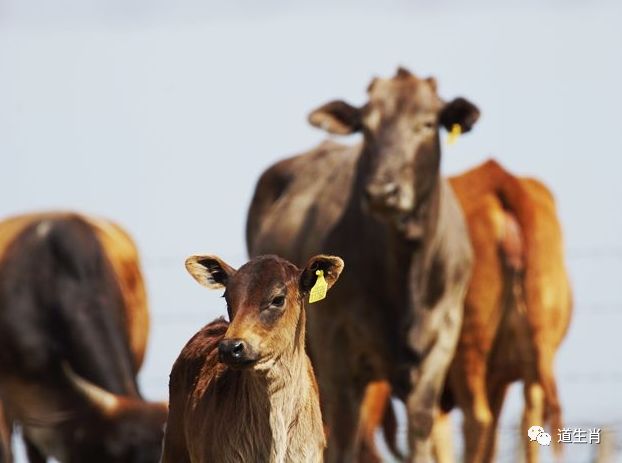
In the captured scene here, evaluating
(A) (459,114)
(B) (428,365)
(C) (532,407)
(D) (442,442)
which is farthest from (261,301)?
(C) (532,407)

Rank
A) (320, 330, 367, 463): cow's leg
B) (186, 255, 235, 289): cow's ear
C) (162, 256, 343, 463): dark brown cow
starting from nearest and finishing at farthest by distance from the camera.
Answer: (162, 256, 343, 463): dark brown cow, (186, 255, 235, 289): cow's ear, (320, 330, 367, 463): cow's leg

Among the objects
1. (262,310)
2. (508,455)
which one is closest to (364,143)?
(508,455)

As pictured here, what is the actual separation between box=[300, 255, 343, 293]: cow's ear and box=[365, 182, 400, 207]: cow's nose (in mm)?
3846

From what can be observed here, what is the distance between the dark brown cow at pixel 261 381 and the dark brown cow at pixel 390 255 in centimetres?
386

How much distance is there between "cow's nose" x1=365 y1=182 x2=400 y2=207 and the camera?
43.1 feet

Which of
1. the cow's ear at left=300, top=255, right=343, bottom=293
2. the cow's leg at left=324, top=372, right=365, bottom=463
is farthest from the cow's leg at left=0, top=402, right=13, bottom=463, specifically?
the cow's ear at left=300, top=255, right=343, bottom=293

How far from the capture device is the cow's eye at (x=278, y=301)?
29.7 ft

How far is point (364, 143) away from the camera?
13.8 meters

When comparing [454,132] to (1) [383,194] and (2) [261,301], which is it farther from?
(2) [261,301]

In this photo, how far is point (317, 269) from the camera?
9258mm

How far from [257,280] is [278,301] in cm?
11

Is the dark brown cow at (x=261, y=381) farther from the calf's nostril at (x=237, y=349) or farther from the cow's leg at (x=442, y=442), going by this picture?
the cow's leg at (x=442, y=442)

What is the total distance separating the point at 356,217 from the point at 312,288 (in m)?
4.75

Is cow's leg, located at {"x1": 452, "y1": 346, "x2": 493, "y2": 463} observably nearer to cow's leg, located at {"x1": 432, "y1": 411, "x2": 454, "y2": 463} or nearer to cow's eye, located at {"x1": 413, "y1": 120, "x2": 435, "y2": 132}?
cow's leg, located at {"x1": 432, "y1": 411, "x2": 454, "y2": 463}
